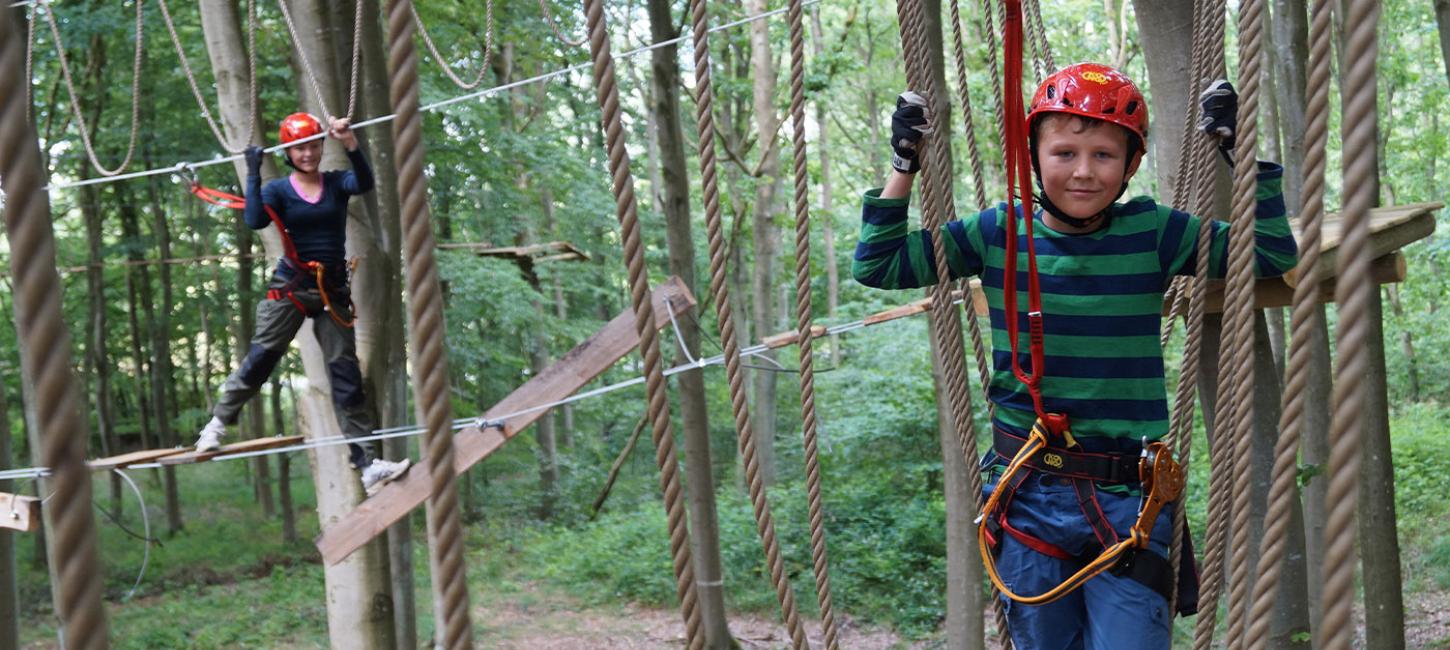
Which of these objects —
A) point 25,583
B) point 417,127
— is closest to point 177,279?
point 25,583

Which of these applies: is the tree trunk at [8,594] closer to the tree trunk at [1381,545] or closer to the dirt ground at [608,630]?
the dirt ground at [608,630]

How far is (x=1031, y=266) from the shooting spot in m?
1.76

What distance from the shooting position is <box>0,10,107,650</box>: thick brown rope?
67cm

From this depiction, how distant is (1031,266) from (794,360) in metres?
13.6

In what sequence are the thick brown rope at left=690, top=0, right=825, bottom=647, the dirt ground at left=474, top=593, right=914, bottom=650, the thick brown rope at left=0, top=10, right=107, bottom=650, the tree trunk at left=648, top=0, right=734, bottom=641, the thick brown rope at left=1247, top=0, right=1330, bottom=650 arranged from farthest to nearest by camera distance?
the dirt ground at left=474, top=593, right=914, bottom=650 < the tree trunk at left=648, top=0, right=734, bottom=641 < the thick brown rope at left=690, top=0, right=825, bottom=647 < the thick brown rope at left=1247, top=0, right=1330, bottom=650 < the thick brown rope at left=0, top=10, right=107, bottom=650

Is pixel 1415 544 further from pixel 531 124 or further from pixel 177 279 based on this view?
pixel 177 279

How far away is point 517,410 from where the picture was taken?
4312 millimetres

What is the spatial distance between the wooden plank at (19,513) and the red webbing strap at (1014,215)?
343 cm

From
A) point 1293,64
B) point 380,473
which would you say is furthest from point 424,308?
point 1293,64

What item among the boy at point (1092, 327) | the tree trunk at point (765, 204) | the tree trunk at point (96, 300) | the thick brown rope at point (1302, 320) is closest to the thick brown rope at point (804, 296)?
the boy at point (1092, 327)

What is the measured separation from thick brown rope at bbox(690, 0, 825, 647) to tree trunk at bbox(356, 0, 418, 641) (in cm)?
265

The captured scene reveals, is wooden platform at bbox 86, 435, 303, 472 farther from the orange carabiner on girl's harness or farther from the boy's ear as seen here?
the boy's ear

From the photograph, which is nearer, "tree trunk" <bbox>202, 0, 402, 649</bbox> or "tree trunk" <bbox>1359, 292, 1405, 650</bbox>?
"tree trunk" <bbox>1359, 292, 1405, 650</bbox>

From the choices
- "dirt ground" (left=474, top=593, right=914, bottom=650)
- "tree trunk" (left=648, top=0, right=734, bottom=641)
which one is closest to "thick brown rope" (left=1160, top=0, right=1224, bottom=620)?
"tree trunk" (left=648, top=0, right=734, bottom=641)
